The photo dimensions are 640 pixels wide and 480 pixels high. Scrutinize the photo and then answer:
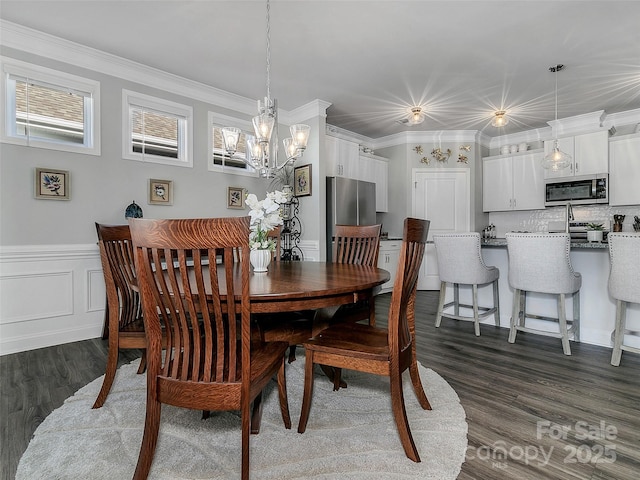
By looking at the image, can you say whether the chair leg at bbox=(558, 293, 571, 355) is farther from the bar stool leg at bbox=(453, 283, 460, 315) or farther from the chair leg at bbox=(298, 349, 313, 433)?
the chair leg at bbox=(298, 349, 313, 433)

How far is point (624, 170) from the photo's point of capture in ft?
15.0

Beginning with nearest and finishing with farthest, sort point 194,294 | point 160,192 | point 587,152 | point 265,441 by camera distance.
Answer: point 194,294 → point 265,441 → point 160,192 → point 587,152

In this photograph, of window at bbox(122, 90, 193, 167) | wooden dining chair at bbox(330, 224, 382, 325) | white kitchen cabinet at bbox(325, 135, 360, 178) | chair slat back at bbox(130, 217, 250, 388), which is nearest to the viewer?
chair slat back at bbox(130, 217, 250, 388)

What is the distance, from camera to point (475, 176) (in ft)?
18.8

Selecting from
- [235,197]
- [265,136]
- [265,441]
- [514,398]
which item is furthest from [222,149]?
[514,398]

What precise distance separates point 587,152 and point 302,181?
4016 millimetres

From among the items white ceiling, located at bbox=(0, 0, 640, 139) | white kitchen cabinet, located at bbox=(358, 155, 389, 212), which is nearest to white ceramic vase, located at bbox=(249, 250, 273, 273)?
white ceiling, located at bbox=(0, 0, 640, 139)

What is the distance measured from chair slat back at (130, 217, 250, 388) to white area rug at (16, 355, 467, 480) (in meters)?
0.48

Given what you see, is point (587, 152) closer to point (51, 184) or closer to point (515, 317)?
point (515, 317)

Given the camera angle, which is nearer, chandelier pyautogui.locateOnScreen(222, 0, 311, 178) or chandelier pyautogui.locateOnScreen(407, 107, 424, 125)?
chandelier pyautogui.locateOnScreen(222, 0, 311, 178)

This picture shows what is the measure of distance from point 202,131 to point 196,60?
2.61 ft

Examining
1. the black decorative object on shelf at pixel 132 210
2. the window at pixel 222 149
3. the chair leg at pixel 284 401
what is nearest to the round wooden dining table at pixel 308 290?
the chair leg at pixel 284 401

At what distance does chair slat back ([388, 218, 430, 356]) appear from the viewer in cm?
150

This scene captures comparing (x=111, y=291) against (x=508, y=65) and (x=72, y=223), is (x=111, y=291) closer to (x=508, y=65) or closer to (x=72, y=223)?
(x=72, y=223)
